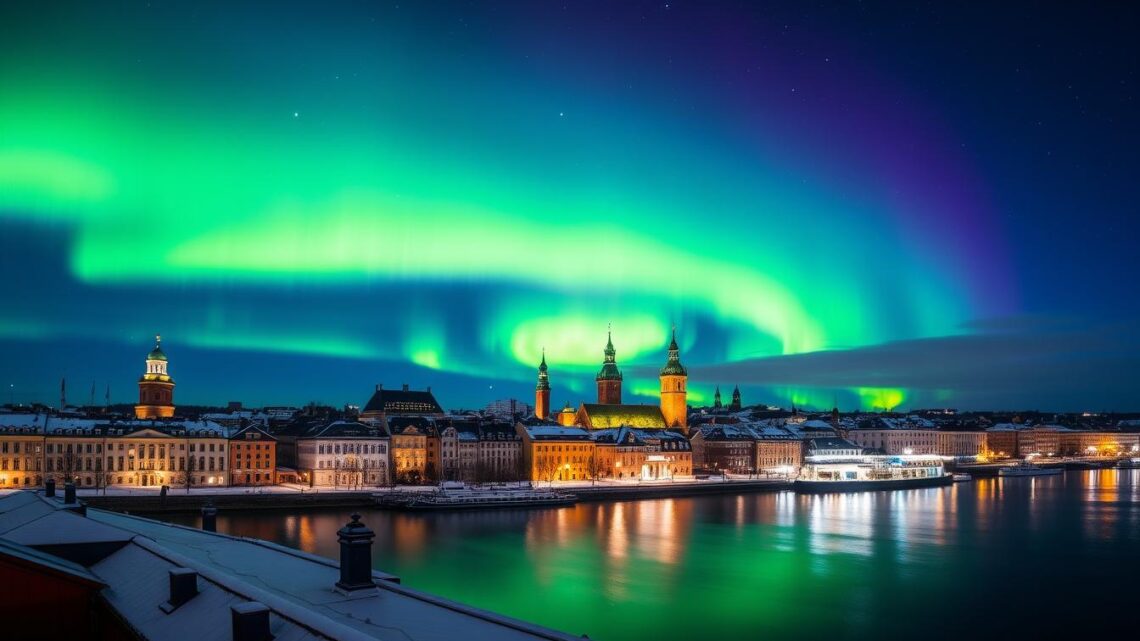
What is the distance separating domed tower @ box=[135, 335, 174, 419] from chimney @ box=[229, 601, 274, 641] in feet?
310

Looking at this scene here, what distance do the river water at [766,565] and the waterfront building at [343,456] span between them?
14664 mm

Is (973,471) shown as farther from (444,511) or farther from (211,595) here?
(211,595)

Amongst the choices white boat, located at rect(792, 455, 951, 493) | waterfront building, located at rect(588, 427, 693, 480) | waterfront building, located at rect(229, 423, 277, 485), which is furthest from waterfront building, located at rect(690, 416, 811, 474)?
waterfront building, located at rect(229, 423, 277, 485)

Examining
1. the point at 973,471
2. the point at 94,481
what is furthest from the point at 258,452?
the point at 973,471

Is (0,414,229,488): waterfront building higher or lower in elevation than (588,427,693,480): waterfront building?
higher

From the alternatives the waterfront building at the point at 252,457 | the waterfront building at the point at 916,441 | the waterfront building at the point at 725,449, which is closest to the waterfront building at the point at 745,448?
the waterfront building at the point at 725,449

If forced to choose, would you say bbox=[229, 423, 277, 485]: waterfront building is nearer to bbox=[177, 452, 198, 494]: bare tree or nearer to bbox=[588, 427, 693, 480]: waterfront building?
bbox=[177, 452, 198, 494]: bare tree

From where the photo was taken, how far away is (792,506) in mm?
72062

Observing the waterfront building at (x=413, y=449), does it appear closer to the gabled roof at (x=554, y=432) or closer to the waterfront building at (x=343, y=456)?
the waterfront building at (x=343, y=456)

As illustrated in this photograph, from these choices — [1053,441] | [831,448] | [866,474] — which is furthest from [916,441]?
[1053,441]

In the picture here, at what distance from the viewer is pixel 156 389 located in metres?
95.5

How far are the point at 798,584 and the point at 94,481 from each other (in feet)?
172

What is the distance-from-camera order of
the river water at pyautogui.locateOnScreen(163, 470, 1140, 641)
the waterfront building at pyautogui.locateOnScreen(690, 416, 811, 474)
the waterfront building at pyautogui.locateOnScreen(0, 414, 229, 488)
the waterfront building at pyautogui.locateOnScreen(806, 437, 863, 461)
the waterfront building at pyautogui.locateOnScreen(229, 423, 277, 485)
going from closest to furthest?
the river water at pyautogui.locateOnScreen(163, 470, 1140, 641) → the waterfront building at pyautogui.locateOnScreen(0, 414, 229, 488) → the waterfront building at pyautogui.locateOnScreen(229, 423, 277, 485) → the waterfront building at pyautogui.locateOnScreen(690, 416, 811, 474) → the waterfront building at pyautogui.locateOnScreen(806, 437, 863, 461)

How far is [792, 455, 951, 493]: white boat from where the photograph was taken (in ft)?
302
